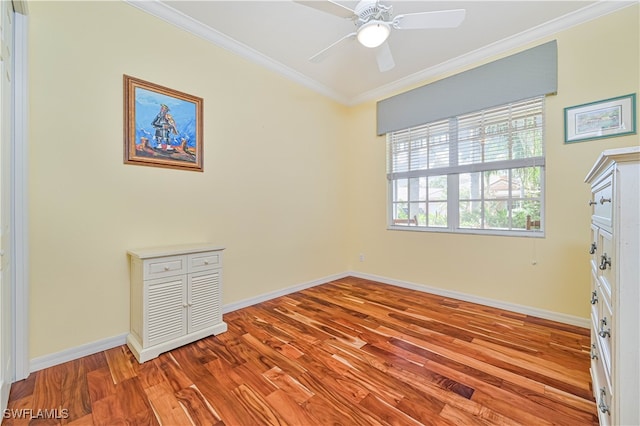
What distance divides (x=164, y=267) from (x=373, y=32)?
7.56 ft

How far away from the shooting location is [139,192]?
2.16 metres

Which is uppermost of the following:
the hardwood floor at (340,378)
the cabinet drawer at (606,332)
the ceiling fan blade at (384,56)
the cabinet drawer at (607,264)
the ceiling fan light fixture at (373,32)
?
the ceiling fan blade at (384,56)

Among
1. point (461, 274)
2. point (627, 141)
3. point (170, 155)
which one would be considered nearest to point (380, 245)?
point (461, 274)

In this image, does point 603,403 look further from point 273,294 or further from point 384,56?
point 273,294

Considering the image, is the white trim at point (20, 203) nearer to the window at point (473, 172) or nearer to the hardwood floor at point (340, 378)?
the hardwood floor at point (340, 378)

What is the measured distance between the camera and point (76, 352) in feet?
6.14

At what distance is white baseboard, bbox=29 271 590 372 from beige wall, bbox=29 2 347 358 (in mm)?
55

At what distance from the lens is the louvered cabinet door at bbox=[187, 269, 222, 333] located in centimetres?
212

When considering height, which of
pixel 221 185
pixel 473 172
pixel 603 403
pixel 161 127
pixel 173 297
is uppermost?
pixel 161 127

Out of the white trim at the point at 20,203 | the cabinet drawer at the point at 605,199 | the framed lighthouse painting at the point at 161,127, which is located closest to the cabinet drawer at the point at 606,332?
the cabinet drawer at the point at 605,199

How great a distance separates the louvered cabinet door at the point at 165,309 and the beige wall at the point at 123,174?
14.4 inches

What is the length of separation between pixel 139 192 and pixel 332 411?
83.4 inches

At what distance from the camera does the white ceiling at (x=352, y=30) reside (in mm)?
2207

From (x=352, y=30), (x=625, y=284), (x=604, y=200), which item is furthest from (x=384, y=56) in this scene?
(x=625, y=284)
